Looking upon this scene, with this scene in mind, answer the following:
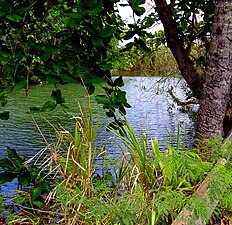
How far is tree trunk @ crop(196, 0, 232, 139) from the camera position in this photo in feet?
7.32

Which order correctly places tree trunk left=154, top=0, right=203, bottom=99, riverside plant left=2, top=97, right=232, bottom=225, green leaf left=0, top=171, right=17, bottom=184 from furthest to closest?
1. tree trunk left=154, top=0, right=203, bottom=99
2. green leaf left=0, top=171, right=17, bottom=184
3. riverside plant left=2, top=97, right=232, bottom=225

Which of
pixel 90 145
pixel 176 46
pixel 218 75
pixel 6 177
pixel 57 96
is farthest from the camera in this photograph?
pixel 176 46

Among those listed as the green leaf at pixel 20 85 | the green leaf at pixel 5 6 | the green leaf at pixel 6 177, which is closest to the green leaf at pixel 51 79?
the green leaf at pixel 20 85

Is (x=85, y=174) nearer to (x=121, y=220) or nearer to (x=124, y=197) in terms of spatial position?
(x=124, y=197)

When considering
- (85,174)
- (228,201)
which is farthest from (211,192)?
(85,174)

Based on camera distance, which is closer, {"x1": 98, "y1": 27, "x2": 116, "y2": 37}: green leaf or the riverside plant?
the riverside plant

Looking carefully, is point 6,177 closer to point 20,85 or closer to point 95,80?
point 20,85

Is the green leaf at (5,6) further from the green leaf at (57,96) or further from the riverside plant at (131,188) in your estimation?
the riverside plant at (131,188)

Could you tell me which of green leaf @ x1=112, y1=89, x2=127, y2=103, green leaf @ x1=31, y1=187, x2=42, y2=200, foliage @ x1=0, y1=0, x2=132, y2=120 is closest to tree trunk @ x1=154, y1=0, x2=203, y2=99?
foliage @ x1=0, y1=0, x2=132, y2=120

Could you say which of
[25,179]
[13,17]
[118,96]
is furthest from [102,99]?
[25,179]

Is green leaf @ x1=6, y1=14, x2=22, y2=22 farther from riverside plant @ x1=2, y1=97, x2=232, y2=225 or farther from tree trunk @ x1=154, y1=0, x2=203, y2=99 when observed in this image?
tree trunk @ x1=154, y1=0, x2=203, y2=99

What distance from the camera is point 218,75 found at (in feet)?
7.47

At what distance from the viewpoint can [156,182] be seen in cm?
189

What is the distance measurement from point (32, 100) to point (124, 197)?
7.15 metres
